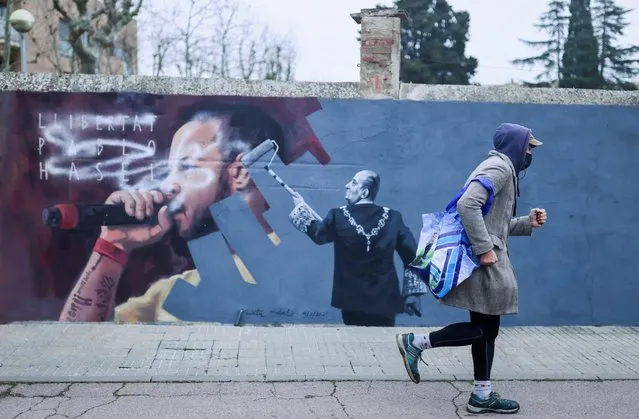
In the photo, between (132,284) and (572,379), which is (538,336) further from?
(132,284)

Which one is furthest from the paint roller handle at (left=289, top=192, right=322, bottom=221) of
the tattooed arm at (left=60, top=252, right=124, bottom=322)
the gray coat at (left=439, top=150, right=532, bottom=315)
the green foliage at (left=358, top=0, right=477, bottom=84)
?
the green foliage at (left=358, top=0, right=477, bottom=84)

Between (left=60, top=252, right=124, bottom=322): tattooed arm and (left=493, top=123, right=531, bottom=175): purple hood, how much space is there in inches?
149

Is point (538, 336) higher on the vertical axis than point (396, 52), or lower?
lower

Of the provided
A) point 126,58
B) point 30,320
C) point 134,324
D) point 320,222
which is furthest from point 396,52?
point 126,58

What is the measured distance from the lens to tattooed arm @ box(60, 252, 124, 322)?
22.2 ft

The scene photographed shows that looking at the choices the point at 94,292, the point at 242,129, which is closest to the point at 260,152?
the point at 242,129

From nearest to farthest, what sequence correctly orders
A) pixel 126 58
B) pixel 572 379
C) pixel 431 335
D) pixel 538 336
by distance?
pixel 431 335 < pixel 572 379 < pixel 538 336 < pixel 126 58

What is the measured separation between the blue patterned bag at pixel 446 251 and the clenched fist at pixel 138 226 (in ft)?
Result: 9.48

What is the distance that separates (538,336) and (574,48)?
122 ft

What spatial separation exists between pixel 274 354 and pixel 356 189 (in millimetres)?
1756

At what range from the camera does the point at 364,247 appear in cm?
685

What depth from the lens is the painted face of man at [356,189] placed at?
6828 millimetres

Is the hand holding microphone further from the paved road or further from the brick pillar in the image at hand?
the brick pillar

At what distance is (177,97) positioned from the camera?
6.71 m
